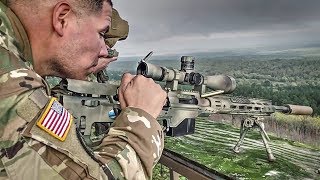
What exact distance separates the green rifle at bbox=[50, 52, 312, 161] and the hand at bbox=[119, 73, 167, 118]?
133 mm

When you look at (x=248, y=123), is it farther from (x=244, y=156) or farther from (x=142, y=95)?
(x=142, y=95)

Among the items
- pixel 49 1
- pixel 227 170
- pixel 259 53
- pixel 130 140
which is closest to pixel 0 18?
pixel 49 1

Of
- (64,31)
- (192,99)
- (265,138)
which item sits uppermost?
(64,31)

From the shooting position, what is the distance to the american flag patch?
623 millimetres

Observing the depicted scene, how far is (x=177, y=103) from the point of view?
1.74 metres

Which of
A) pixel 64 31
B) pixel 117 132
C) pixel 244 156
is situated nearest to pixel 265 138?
pixel 244 156

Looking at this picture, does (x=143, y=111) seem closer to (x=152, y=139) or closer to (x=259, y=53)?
(x=152, y=139)

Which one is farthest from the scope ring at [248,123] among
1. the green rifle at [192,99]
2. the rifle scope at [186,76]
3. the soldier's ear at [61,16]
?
the soldier's ear at [61,16]

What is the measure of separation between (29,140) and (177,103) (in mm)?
1178

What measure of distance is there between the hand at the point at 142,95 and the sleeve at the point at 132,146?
0.13ft

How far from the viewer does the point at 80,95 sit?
1.33 m

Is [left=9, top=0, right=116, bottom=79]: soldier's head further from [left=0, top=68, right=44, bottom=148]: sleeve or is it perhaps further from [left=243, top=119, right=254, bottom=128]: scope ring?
[left=243, top=119, right=254, bottom=128]: scope ring

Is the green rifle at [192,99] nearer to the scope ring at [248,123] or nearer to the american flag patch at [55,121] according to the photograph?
the scope ring at [248,123]

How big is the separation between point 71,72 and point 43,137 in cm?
27
